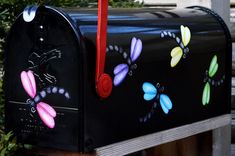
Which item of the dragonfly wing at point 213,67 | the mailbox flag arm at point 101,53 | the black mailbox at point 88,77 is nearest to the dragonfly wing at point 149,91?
the black mailbox at point 88,77

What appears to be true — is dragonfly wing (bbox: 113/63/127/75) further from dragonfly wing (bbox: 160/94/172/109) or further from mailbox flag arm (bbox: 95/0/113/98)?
dragonfly wing (bbox: 160/94/172/109)

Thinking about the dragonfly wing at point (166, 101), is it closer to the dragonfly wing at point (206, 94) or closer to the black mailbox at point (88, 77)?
the black mailbox at point (88, 77)

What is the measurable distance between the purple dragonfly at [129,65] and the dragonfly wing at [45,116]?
28 cm

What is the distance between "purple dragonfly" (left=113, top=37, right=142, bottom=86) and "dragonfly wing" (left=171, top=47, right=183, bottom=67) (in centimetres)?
27

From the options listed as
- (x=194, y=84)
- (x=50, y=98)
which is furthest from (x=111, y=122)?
(x=194, y=84)

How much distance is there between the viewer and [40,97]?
2238 mm

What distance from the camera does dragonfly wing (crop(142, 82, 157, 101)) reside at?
8.09ft

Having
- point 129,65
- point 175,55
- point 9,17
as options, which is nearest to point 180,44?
point 175,55

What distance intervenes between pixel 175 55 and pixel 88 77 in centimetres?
65

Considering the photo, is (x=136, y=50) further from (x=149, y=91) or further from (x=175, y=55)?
(x=175, y=55)

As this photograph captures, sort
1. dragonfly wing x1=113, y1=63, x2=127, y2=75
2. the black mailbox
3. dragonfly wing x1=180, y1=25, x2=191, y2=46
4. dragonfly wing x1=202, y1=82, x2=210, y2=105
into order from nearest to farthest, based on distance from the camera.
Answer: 1. the black mailbox
2. dragonfly wing x1=113, y1=63, x2=127, y2=75
3. dragonfly wing x1=180, y1=25, x2=191, y2=46
4. dragonfly wing x1=202, y1=82, x2=210, y2=105

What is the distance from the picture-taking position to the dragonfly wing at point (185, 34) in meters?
2.75

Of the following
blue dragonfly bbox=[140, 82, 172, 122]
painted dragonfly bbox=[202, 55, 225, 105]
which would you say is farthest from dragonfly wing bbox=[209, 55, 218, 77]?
blue dragonfly bbox=[140, 82, 172, 122]

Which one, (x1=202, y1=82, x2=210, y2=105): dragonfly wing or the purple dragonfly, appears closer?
the purple dragonfly
